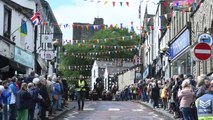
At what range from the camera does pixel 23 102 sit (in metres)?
16.3

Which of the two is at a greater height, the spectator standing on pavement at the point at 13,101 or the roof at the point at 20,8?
the roof at the point at 20,8

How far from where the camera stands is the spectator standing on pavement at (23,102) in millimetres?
16297

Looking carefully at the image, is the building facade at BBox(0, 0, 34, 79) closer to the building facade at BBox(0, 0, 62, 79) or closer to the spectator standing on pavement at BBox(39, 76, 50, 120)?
the building facade at BBox(0, 0, 62, 79)

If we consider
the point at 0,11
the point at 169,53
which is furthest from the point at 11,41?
the point at 169,53

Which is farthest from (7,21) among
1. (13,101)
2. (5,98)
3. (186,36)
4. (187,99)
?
(187,99)

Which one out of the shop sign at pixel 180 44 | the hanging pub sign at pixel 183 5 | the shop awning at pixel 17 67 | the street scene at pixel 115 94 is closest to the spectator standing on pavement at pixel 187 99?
the street scene at pixel 115 94

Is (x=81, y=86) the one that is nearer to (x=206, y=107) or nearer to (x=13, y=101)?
(x=13, y=101)

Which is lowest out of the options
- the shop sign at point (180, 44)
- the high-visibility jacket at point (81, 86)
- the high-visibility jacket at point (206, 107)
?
the high-visibility jacket at point (206, 107)

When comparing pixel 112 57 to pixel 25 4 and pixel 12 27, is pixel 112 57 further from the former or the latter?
pixel 12 27

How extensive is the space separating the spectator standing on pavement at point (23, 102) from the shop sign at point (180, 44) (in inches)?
697

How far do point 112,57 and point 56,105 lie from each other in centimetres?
6536

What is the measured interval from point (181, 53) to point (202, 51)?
18.9m

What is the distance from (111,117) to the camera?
21938mm

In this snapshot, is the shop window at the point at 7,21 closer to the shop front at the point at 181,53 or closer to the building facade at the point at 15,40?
the building facade at the point at 15,40
